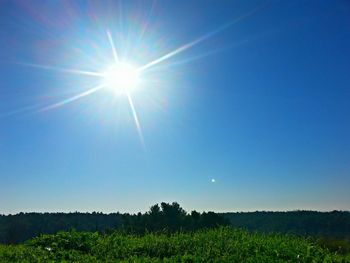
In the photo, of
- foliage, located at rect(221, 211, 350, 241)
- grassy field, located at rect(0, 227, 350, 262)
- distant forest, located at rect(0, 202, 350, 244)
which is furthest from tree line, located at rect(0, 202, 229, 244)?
foliage, located at rect(221, 211, 350, 241)

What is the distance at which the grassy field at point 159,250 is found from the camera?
12.4 meters

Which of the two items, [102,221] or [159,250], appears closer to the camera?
[159,250]

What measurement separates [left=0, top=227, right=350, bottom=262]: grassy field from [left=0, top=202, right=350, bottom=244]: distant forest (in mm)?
40447

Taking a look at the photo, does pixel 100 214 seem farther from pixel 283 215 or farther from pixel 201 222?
pixel 201 222

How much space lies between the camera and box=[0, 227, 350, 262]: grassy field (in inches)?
488

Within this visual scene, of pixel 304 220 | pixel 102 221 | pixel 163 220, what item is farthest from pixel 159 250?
pixel 304 220

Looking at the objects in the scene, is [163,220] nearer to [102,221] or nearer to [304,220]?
[102,221]

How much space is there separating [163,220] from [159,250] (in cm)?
4760

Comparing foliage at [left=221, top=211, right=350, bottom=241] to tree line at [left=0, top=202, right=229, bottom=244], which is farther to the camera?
foliage at [left=221, top=211, right=350, bottom=241]

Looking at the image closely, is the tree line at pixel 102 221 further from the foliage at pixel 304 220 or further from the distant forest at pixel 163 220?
the foliage at pixel 304 220

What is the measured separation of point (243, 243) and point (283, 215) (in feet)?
442

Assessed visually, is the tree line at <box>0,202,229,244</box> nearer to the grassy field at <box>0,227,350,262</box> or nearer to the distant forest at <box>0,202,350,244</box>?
the distant forest at <box>0,202,350,244</box>

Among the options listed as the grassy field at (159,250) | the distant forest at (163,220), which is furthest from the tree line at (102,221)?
the grassy field at (159,250)

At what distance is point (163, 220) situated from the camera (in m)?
61.1
